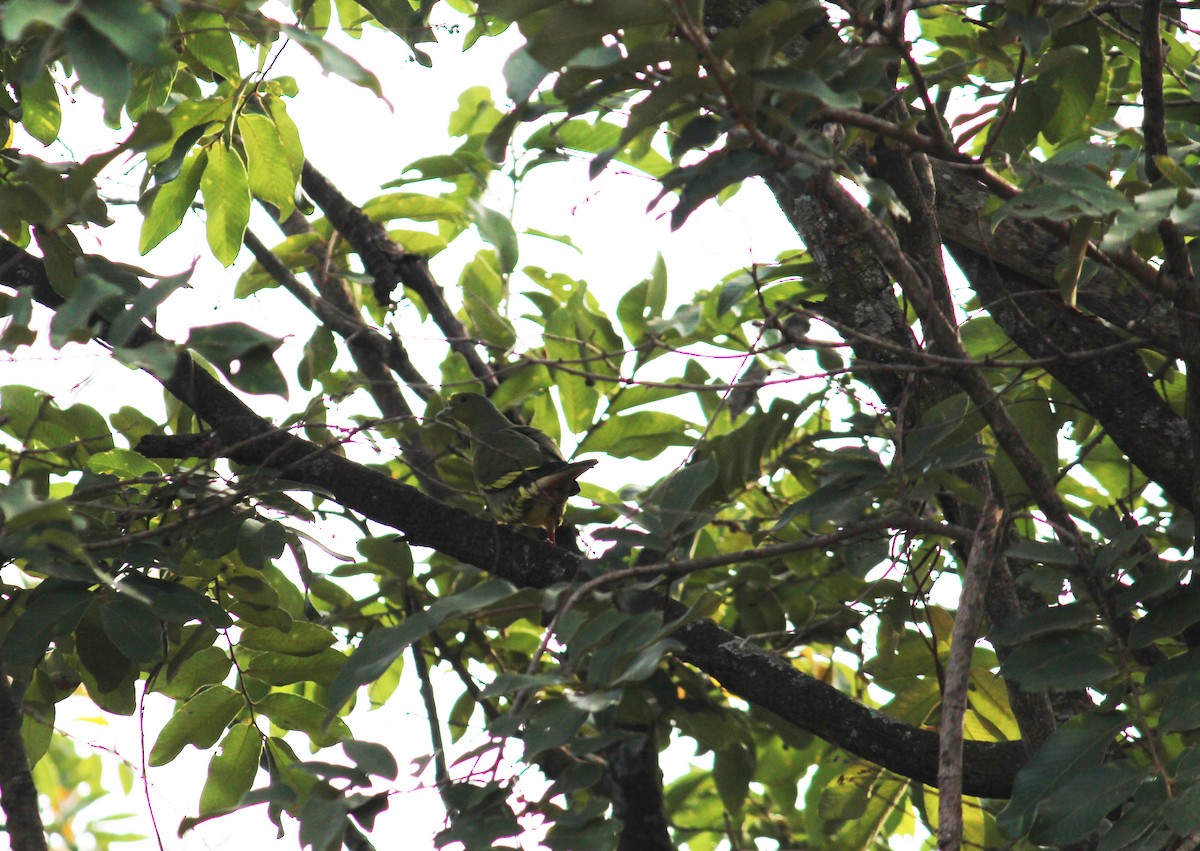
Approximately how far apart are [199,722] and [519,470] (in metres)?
1.25

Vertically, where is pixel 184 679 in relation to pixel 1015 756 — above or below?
above

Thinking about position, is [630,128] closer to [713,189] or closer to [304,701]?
[713,189]

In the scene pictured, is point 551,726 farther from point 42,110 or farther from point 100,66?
point 42,110

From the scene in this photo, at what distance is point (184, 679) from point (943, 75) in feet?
6.43

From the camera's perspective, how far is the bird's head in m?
3.45

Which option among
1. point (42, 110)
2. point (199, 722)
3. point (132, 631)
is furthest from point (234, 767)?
point (42, 110)

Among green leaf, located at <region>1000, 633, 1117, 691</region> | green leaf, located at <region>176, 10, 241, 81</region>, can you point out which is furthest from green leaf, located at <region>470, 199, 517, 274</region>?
green leaf, located at <region>1000, 633, 1117, 691</region>

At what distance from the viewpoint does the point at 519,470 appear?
3398 mm

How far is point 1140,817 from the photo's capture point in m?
1.59

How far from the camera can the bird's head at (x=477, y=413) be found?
3445 millimetres

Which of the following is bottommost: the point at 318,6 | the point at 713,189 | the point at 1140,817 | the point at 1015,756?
the point at 1140,817

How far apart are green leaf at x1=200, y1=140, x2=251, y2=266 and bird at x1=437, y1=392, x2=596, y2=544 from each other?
915 mm

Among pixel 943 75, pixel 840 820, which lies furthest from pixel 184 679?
pixel 943 75

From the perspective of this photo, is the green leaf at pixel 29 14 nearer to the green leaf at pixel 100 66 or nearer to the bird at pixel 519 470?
the green leaf at pixel 100 66
